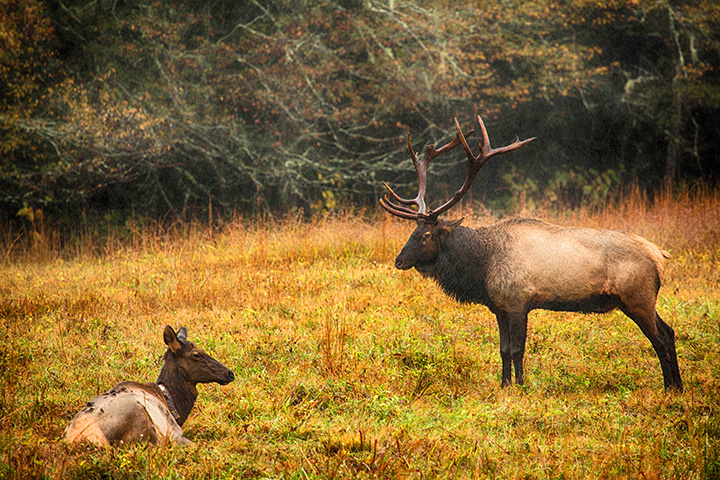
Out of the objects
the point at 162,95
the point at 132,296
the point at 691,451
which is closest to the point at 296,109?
the point at 162,95

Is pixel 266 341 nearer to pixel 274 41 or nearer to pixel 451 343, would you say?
pixel 451 343

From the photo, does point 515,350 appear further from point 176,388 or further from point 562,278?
point 176,388

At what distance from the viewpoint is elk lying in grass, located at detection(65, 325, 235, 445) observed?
13.4 feet

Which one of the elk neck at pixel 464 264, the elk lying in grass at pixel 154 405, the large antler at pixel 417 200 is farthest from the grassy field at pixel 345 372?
the large antler at pixel 417 200

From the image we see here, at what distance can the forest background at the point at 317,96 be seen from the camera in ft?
48.1

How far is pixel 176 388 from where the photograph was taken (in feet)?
15.7

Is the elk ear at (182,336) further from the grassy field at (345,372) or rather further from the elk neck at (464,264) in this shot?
the elk neck at (464,264)

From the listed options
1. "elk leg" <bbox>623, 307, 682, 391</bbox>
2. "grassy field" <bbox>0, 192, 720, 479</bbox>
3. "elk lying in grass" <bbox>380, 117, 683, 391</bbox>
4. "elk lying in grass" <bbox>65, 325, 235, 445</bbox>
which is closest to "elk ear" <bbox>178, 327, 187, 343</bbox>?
"elk lying in grass" <bbox>65, 325, 235, 445</bbox>

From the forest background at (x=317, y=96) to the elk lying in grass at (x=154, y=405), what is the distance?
10.4 metres

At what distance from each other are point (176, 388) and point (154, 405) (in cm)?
36

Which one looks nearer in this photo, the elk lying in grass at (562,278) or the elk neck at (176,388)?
the elk neck at (176,388)

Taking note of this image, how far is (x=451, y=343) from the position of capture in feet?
22.8

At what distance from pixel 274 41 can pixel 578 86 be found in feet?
24.6

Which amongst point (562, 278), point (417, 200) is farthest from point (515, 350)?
point (417, 200)
